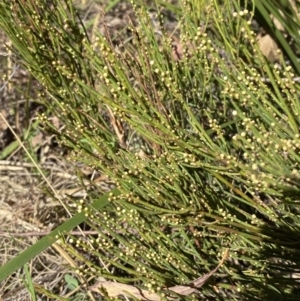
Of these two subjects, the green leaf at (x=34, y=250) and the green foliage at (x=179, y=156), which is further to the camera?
the green leaf at (x=34, y=250)

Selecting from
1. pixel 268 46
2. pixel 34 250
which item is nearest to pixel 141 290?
pixel 34 250

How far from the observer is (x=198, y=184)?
147 centimetres

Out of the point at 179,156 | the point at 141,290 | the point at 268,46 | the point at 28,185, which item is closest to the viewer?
the point at 179,156

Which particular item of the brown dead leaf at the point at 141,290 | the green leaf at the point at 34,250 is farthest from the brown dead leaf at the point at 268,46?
the brown dead leaf at the point at 141,290

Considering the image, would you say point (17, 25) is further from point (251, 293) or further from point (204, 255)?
point (251, 293)

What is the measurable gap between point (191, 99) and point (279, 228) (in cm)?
57

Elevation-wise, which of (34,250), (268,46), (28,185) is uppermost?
(34,250)

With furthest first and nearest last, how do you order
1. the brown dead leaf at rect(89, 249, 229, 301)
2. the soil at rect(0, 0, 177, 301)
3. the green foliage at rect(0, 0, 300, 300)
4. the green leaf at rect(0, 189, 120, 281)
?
the soil at rect(0, 0, 177, 301) → the green leaf at rect(0, 189, 120, 281) → the brown dead leaf at rect(89, 249, 229, 301) → the green foliage at rect(0, 0, 300, 300)

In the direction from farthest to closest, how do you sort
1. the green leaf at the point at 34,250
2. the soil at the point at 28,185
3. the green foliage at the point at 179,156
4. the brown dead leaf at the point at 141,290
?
1. the soil at the point at 28,185
2. the green leaf at the point at 34,250
3. the brown dead leaf at the point at 141,290
4. the green foliage at the point at 179,156

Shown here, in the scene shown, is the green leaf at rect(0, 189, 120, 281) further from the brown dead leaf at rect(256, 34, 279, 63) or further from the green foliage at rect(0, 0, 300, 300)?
the brown dead leaf at rect(256, 34, 279, 63)

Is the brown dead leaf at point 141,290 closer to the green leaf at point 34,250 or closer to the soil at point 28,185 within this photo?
the green leaf at point 34,250

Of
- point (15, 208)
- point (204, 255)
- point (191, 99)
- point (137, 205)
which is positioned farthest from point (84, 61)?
point (15, 208)

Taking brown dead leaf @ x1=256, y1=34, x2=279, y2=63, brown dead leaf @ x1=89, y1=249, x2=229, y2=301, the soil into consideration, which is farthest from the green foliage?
brown dead leaf @ x1=256, y1=34, x2=279, y2=63

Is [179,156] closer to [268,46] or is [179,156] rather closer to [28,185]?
[268,46]
